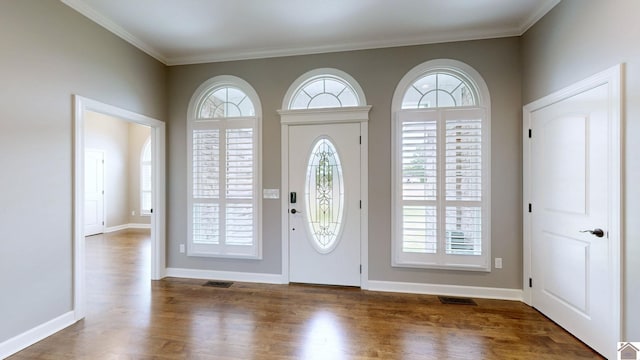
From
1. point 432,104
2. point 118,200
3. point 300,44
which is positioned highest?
point 300,44

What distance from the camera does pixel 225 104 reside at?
3975 mm

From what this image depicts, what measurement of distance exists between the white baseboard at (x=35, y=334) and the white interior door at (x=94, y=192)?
5.40 m

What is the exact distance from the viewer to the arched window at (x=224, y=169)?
3.80 meters

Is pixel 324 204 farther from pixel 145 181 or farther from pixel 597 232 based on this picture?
pixel 145 181

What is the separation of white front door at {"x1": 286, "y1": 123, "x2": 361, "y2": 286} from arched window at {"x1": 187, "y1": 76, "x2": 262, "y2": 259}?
535mm

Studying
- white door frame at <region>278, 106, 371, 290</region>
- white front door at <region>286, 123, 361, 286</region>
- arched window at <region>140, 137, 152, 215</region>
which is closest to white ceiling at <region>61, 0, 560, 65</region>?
white door frame at <region>278, 106, 371, 290</region>

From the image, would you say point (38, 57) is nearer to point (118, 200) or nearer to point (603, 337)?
point (603, 337)

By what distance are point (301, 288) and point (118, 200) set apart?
6.96 metres

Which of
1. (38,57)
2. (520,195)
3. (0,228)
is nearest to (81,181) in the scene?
(0,228)

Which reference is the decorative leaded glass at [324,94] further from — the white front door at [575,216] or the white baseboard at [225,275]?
the white baseboard at [225,275]

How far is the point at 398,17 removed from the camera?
9.76 feet

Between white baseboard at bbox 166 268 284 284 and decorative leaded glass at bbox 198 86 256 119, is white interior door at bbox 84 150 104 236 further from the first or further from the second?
decorative leaded glass at bbox 198 86 256 119

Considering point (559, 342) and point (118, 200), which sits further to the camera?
point (118, 200)

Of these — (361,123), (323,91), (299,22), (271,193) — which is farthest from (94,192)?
(361,123)
